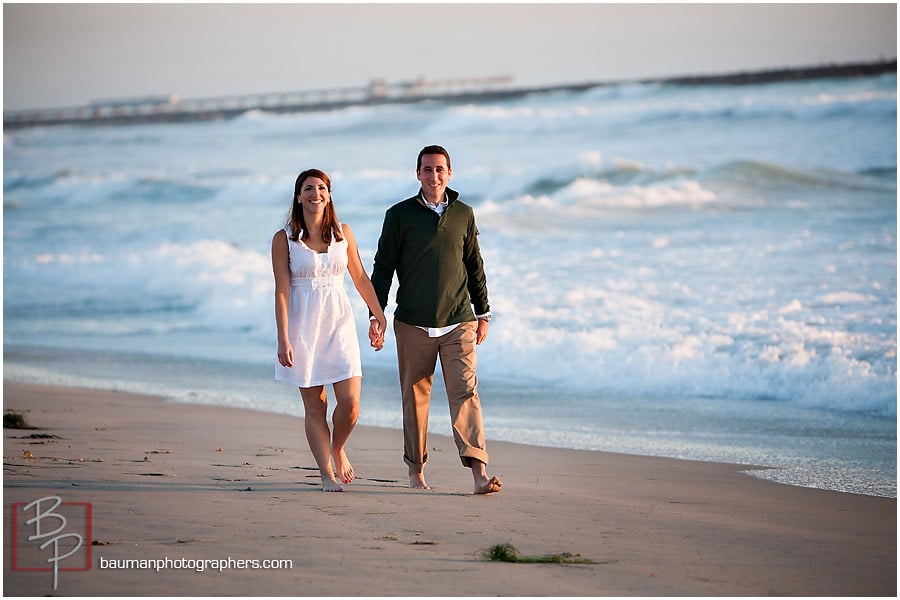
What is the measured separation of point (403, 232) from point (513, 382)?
453cm

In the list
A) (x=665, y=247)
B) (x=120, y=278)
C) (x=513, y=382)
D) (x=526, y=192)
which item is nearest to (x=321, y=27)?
(x=526, y=192)

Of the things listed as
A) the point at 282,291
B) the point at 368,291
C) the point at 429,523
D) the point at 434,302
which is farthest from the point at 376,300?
the point at 429,523

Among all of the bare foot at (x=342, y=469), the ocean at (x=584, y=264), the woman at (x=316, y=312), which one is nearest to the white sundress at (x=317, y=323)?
the woman at (x=316, y=312)

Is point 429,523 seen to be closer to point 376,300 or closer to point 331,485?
point 331,485

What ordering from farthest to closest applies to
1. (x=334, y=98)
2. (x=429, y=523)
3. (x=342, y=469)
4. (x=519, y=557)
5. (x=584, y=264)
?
(x=334, y=98), (x=584, y=264), (x=342, y=469), (x=429, y=523), (x=519, y=557)

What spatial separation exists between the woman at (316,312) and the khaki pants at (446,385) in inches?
7.6

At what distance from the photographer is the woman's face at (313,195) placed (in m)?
5.18

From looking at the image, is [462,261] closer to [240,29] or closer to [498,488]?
[498,488]

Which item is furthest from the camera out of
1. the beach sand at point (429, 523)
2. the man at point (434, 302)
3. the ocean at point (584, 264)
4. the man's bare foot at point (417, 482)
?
the ocean at point (584, 264)

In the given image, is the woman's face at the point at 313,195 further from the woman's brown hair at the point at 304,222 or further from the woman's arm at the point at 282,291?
the woman's arm at the point at 282,291

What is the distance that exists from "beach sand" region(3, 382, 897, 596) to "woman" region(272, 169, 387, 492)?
0.42 m

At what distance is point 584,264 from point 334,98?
37.3 m

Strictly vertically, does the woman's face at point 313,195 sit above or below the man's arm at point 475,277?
above

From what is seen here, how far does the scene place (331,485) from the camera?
520 cm
